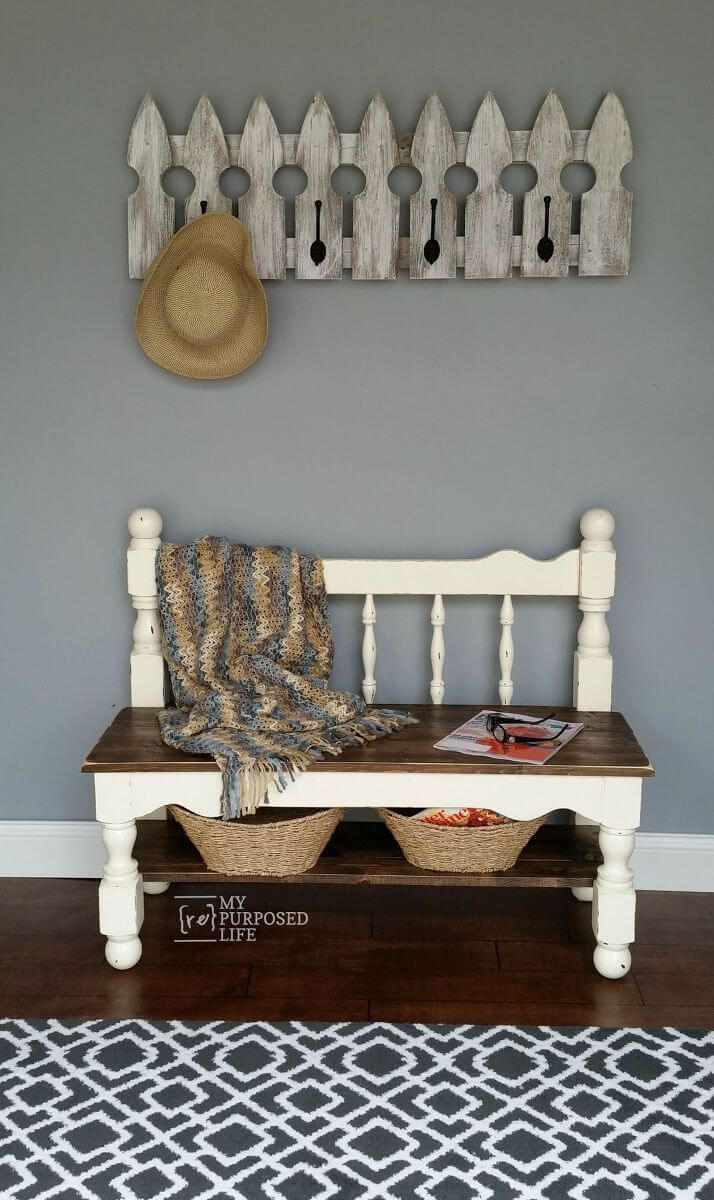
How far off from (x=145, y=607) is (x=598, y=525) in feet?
3.48

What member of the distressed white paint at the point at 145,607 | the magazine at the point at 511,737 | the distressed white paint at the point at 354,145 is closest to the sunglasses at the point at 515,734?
the magazine at the point at 511,737

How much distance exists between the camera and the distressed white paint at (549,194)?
252cm

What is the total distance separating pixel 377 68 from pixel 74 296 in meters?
0.87

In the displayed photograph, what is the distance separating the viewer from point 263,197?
2572 millimetres

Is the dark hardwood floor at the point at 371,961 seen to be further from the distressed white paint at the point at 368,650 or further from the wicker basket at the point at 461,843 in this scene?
the distressed white paint at the point at 368,650

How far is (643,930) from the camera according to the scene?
2.61 metres

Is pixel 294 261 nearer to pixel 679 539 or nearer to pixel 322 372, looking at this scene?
pixel 322 372

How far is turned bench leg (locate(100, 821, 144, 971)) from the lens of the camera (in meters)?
2.36

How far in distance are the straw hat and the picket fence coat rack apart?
127mm

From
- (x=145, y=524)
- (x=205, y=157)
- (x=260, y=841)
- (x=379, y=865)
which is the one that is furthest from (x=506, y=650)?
(x=205, y=157)

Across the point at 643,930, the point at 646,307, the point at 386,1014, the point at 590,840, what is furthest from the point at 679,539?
the point at 386,1014

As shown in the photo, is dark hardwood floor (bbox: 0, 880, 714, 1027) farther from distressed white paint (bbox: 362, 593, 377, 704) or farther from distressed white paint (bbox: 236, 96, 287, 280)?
distressed white paint (bbox: 236, 96, 287, 280)

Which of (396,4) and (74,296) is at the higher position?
(396,4)

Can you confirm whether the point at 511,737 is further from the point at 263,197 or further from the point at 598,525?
the point at 263,197
